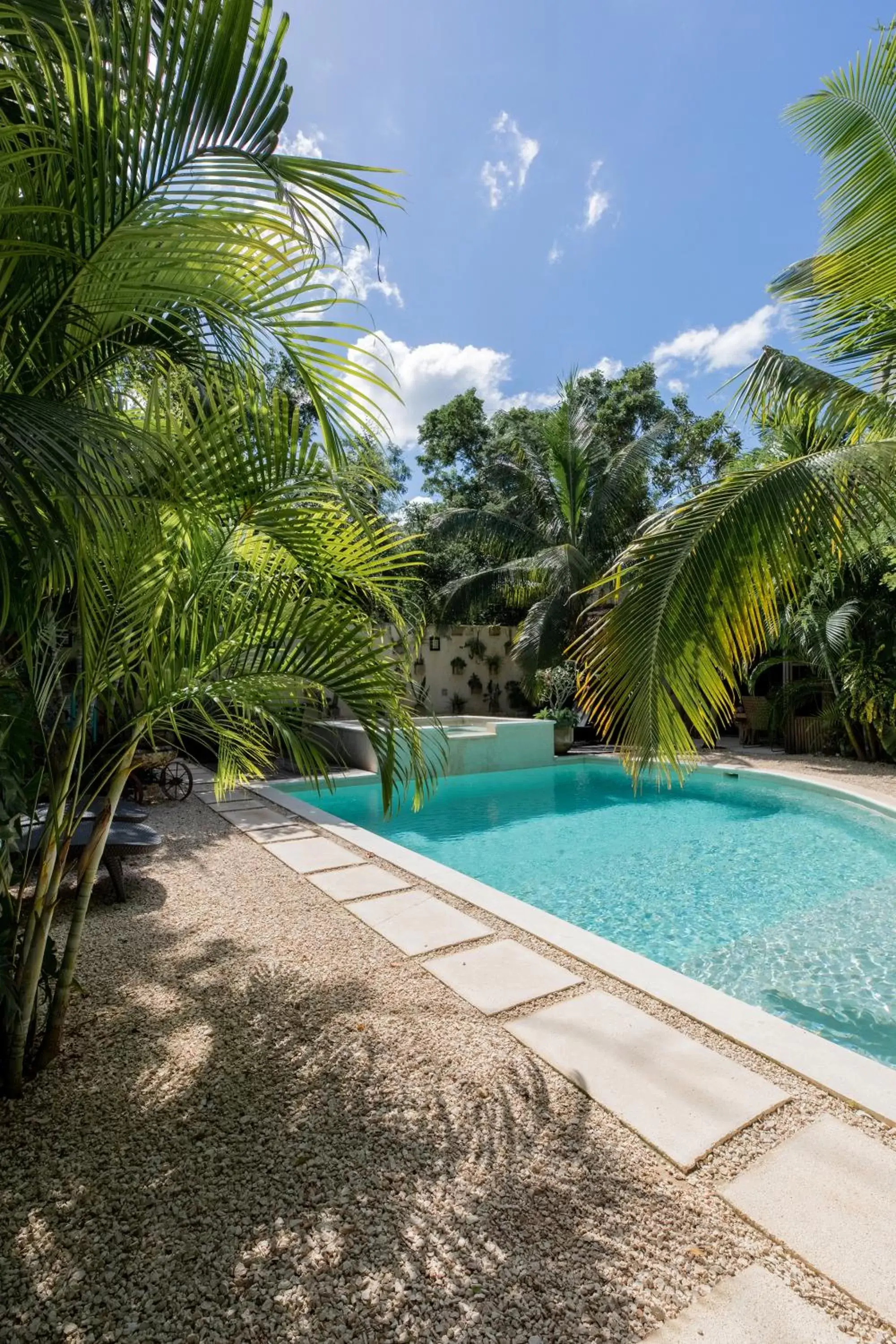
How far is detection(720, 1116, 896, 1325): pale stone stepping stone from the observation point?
1.66 m

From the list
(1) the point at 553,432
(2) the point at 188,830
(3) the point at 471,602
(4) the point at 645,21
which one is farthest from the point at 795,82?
(3) the point at 471,602

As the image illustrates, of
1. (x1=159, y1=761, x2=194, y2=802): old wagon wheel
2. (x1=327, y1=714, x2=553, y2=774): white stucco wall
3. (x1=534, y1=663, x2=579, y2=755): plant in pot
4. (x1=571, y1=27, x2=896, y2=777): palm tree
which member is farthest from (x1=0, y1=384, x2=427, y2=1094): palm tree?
(x1=534, y1=663, x2=579, y2=755): plant in pot

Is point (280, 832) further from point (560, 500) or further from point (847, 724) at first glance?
point (560, 500)

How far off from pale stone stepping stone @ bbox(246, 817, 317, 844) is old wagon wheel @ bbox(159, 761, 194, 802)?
82.7 inches

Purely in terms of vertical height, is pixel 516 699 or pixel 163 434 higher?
pixel 163 434

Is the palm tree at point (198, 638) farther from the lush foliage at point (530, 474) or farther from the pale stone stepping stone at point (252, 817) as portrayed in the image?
the lush foliage at point (530, 474)

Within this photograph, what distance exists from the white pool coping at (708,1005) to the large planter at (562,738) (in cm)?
824

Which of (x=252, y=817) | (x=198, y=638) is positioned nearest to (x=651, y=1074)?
(x=198, y=638)

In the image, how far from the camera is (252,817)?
7258mm

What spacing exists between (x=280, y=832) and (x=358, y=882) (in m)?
1.88

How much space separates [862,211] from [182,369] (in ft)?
12.3

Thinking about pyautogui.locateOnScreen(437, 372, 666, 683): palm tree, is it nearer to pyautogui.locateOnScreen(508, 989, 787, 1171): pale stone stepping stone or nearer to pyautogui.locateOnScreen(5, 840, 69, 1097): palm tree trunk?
pyautogui.locateOnScreen(508, 989, 787, 1171): pale stone stepping stone

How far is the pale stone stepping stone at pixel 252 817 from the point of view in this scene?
6.89 metres

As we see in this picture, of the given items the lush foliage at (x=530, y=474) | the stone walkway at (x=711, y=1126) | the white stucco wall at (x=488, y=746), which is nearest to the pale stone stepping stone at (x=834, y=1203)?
the stone walkway at (x=711, y=1126)
